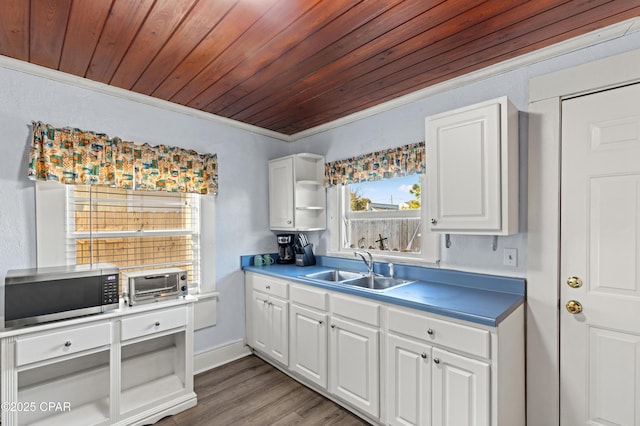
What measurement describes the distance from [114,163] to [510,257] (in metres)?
2.84

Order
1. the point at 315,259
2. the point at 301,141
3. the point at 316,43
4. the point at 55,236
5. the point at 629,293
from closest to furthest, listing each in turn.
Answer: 1. the point at 629,293
2. the point at 316,43
3. the point at 55,236
4. the point at 315,259
5. the point at 301,141

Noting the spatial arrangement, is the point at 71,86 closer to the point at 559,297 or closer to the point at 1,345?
the point at 1,345

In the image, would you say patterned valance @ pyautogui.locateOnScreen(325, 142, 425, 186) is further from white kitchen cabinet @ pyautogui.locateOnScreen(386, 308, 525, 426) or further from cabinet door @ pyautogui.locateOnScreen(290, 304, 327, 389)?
cabinet door @ pyautogui.locateOnScreen(290, 304, 327, 389)

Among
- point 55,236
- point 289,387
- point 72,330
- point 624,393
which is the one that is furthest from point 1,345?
point 624,393

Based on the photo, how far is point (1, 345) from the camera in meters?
1.65

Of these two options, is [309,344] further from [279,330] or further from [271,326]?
[271,326]

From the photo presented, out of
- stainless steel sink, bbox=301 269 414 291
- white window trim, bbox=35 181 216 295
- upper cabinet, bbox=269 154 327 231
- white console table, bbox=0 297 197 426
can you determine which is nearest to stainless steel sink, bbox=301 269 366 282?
stainless steel sink, bbox=301 269 414 291

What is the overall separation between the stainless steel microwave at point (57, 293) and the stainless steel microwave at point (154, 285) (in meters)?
0.14

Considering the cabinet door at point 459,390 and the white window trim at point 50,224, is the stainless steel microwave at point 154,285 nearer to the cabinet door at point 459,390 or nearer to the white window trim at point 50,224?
the white window trim at point 50,224

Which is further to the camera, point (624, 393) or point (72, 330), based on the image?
point (72, 330)

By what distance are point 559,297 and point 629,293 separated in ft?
0.97

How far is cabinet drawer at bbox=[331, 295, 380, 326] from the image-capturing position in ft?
6.53

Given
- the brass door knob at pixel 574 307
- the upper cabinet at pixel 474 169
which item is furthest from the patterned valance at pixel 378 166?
the brass door knob at pixel 574 307

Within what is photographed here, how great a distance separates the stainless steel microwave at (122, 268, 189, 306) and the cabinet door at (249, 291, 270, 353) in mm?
746
